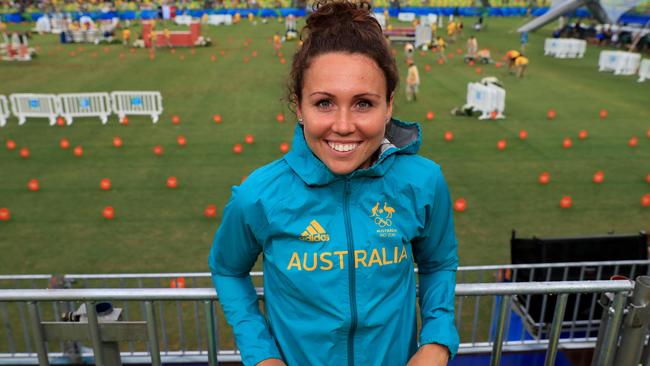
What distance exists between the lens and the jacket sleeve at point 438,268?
2137mm

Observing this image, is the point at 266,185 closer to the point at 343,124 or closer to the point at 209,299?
the point at 343,124

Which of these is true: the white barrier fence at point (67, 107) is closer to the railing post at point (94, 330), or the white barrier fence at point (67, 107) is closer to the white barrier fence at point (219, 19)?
the railing post at point (94, 330)

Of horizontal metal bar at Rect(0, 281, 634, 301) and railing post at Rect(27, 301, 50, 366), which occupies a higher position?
horizontal metal bar at Rect(0, 281, 634, 301)

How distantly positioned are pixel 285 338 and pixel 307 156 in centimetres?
76

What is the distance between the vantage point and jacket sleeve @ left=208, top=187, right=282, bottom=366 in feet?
6.64

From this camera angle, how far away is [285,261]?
199 cm

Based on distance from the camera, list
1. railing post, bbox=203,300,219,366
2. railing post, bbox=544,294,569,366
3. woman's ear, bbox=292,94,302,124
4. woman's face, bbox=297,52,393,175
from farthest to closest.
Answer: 1. railing post, bbox=544,294,569,366
2. railing post, bbox=203,300,219,366
3. woman's ear, bbox=292,94,302,124
4. woman's face, bbox=297,52,393,175

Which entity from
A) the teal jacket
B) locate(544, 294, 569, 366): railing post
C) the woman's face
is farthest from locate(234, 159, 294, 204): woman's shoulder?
locate(544, 294, 569, 366): railing post

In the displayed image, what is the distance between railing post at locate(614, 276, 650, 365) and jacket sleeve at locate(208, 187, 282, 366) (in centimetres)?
190

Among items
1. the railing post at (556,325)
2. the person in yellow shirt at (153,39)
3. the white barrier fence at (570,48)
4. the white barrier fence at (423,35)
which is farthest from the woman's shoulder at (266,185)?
the person in yellow shirt at (153,39)

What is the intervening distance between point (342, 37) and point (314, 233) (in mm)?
751

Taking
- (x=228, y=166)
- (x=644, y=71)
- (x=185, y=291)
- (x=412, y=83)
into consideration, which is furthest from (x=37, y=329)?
(x=644, y=71)

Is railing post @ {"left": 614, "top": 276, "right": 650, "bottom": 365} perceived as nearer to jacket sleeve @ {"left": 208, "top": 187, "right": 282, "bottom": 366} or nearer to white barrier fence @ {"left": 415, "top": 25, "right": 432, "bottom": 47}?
jacket sleeve @ {"left": 208, "top": 187, "right": 282, "bottom": 366}

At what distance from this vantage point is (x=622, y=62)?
2339 cm
